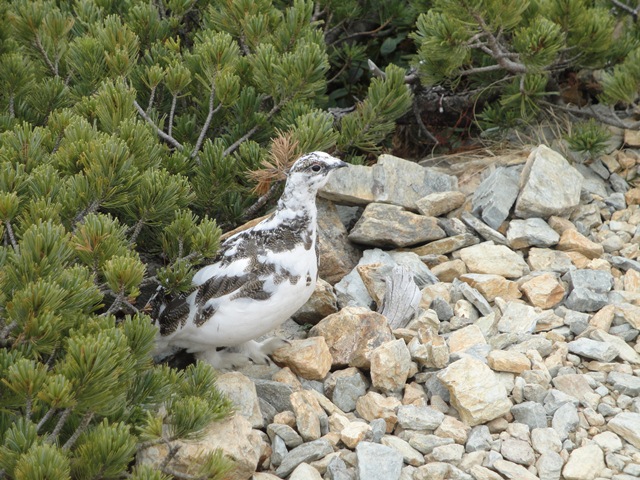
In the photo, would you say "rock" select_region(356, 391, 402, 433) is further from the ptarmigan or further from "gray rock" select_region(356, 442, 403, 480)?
the ptarmigan

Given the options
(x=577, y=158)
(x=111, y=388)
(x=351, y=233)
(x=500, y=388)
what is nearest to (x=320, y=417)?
(x=500, y=388)

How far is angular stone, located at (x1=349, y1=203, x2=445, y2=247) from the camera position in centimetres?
403

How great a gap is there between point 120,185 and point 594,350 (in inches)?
73.5

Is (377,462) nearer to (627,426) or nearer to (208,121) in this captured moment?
(627,426)

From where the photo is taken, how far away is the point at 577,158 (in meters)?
4.64

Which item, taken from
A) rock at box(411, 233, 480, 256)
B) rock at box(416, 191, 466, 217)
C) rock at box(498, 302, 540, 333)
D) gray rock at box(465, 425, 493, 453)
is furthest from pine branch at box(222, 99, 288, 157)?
gray rock at box(465, 425, 493, 453)

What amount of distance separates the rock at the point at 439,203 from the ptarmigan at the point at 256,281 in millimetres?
1010

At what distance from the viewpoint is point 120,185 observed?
8.90 ft

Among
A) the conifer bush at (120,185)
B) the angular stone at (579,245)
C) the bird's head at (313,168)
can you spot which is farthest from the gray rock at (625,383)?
the conifer bush at (120,185)

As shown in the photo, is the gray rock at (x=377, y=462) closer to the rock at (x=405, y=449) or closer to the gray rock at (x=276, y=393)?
the rock at (x=405, y=449)

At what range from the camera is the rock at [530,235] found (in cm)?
404

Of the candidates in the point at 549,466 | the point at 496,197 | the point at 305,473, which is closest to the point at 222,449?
the point at 305,473

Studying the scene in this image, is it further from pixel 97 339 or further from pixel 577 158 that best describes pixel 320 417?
pixel 577 158

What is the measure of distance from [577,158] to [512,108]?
444mm
